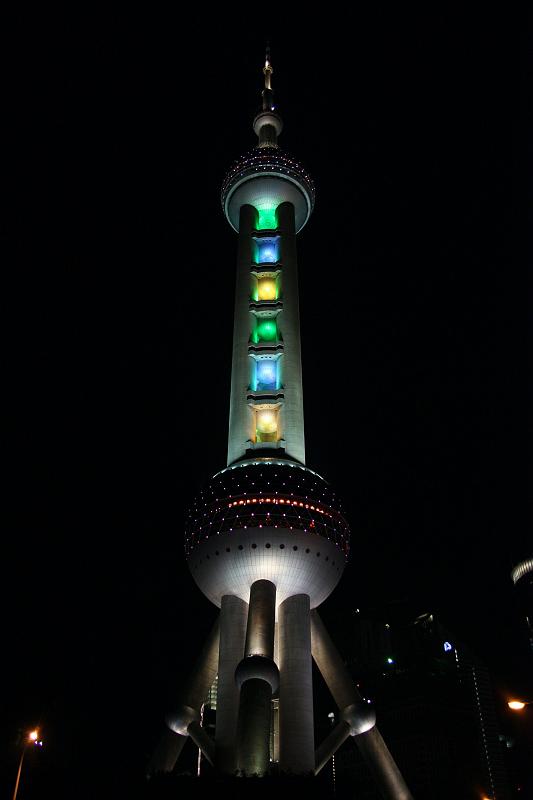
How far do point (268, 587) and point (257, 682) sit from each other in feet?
24.5

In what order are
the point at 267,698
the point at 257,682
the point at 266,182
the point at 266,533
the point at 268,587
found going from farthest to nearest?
the point at 266,182, the point at 266,533, the point at 268,587, the point at 257,682, the point at 267,698

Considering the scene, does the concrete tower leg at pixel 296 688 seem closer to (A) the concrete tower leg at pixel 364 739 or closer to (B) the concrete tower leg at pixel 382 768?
(A) the concrete tower leg at pixel 364 739

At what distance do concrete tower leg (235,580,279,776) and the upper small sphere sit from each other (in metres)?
41.3

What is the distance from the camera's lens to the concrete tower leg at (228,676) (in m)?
49.0

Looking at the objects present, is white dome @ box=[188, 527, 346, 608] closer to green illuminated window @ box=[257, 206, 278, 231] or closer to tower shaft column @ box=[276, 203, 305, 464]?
tower shaft column @ box=[276, 203, 305, 464]

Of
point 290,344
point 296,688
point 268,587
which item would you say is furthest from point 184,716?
point 290,344

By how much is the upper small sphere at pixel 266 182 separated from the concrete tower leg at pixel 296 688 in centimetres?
4154

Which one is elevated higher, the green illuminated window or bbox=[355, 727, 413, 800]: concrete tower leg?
the green illuminated window

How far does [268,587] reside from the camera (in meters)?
52.9

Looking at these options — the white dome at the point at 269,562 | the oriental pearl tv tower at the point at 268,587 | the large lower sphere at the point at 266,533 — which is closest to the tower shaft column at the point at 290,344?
the oriental pearl tv tower at the point at 268,587

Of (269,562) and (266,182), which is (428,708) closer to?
(269,562)

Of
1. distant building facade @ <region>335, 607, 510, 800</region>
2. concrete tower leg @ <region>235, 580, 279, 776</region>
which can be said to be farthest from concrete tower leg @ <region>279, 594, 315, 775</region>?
distant building facade @ <region>335, 607, 510, 800</region>

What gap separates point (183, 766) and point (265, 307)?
Answer: 163ft

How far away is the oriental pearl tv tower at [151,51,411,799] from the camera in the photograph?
48.2 meters
